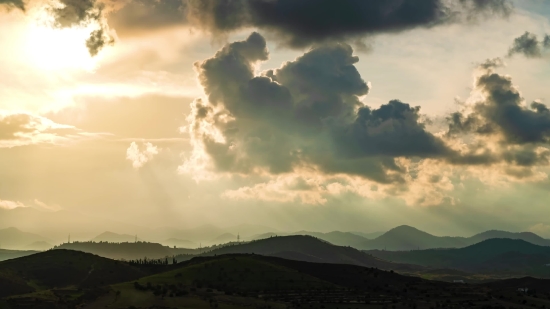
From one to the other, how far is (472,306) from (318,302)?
148 ft

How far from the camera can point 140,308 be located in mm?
173875

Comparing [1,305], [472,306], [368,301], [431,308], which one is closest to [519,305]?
[472,306]

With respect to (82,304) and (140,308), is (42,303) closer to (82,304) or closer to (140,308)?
(82,304)

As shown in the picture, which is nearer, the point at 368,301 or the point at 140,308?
the point at 140,308

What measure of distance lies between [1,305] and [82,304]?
2124 cm

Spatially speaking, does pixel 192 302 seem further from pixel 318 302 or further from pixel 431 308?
pixel 431 308

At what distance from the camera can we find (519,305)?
196 meters

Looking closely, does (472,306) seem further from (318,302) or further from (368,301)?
(318,302)

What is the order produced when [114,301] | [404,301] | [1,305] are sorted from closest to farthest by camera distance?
[1,305]
[114,301]
[404,301]

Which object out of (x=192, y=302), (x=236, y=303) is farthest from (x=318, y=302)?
(x=192, y=302)

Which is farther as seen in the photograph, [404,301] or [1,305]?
[404,301]

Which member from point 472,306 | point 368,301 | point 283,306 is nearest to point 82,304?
point 283,306

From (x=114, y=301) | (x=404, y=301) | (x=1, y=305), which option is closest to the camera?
(x=1, y=305)

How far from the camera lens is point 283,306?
18538cm
